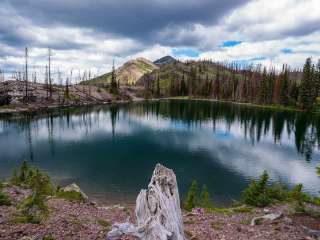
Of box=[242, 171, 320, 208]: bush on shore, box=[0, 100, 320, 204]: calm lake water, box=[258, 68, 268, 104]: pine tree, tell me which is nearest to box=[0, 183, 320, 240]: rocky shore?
box=[242, 171, 320, 208]: bush on shore

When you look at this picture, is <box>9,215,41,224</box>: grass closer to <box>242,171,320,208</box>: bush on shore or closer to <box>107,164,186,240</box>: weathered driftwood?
<box>107,164,186,240</box>: weathered driftwood

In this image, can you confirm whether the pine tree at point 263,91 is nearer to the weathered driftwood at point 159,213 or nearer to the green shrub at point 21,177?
the green shrub at point 21,177

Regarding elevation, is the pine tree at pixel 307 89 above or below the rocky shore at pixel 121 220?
above

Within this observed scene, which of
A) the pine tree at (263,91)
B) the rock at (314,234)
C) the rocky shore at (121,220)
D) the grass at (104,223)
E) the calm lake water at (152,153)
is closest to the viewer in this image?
the rocky shore at (121,220)

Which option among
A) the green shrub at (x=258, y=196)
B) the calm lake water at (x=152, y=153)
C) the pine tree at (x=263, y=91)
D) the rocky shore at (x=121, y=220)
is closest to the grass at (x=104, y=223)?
the rocky shore at (x=121, y=220)

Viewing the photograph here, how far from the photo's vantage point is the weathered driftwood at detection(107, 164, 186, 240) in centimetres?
800

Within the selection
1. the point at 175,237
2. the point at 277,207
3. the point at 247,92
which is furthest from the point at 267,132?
the point at 247,92

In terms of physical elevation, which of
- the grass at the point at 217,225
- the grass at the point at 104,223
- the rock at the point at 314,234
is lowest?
the grass at the point at 217,225

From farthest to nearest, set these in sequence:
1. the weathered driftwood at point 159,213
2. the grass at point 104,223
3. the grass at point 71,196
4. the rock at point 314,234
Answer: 1. the grass at point 71,196
2. the grass at point 104,223
3. the rock at point 314,234
4. the weathered driftwood at point 159,213

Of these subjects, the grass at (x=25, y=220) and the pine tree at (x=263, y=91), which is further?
the pine tree at (x=263, y=91)

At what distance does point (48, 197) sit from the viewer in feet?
65.1

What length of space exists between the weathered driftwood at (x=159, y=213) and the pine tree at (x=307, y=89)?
12529 cm

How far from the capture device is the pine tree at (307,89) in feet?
365

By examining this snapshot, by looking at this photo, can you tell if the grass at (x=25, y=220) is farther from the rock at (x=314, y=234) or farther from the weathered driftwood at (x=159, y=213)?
the rock at (x=314, y=234)
